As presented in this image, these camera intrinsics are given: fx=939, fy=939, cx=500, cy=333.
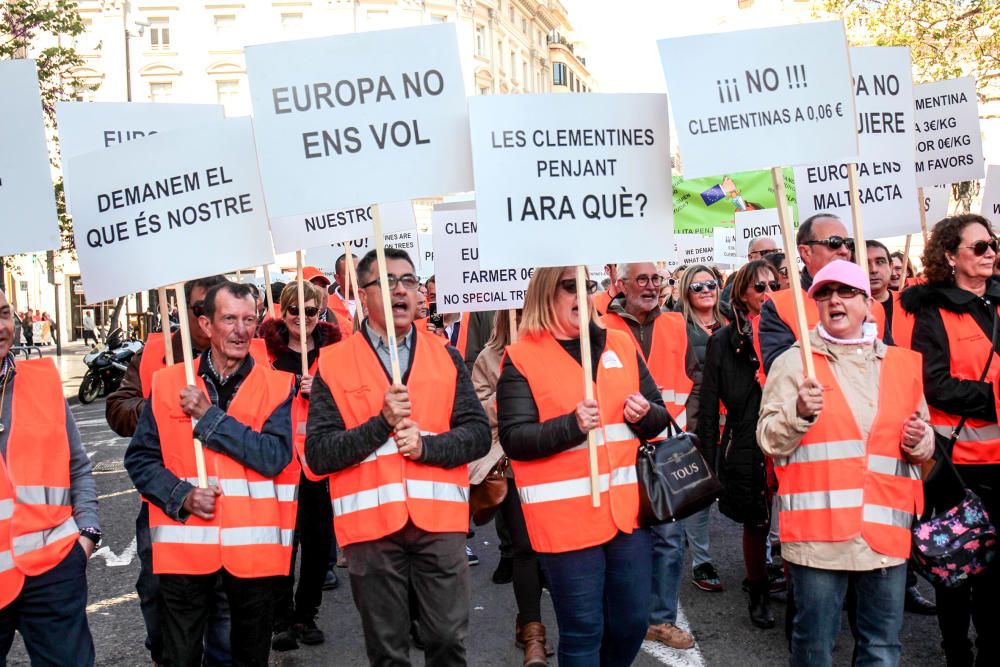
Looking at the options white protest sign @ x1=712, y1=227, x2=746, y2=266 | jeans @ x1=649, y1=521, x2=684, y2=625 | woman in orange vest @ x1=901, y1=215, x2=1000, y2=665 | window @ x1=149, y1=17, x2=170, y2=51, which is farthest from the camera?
window @ x1=149, y1=17, x2=170, y2=51

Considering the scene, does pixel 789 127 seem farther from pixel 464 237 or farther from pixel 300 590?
pixel 300 590

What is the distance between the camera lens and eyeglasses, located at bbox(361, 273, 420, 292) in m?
3.94

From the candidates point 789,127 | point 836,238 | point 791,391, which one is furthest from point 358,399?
point 836,238

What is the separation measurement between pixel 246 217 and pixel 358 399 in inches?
39.2

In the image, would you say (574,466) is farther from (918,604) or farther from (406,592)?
(918,604)

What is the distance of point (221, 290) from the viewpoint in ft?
13.3

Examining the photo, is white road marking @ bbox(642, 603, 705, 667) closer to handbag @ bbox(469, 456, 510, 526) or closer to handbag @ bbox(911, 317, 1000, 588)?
handbag @ bbox(469, 456, 510, 526)

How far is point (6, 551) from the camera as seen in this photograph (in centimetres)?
329

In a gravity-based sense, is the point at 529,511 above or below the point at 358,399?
below

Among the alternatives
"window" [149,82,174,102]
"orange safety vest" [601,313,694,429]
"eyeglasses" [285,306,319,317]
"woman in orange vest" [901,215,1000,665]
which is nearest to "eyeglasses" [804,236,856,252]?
"woman in orange vest" [901,215,1000,665]

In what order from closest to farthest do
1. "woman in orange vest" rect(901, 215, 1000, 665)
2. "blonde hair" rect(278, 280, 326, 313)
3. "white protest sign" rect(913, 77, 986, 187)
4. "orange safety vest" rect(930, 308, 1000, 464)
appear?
"woman in orange vest" rect(901, 215, 1000, 665), "orange safety vest" rect(930, 308, 1000, 464), "blonde hair" rect(278, 280, 326, 313), "white protest sign" rect(913, 77, 986, 187)

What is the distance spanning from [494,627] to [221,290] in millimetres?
2616

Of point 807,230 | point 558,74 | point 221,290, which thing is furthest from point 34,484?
point 558,74

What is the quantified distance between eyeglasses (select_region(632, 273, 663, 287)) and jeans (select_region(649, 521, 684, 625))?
140cm
